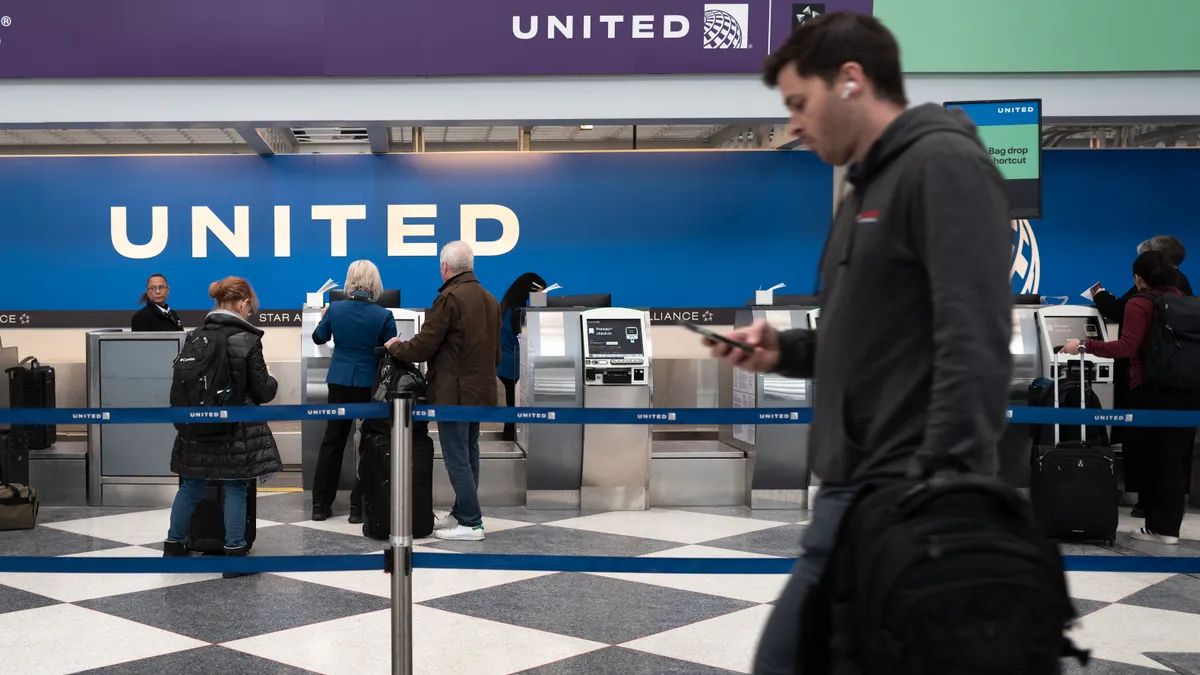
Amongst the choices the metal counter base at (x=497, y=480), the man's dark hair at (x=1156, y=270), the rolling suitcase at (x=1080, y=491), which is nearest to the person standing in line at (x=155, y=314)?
the metal counter base at (x=497, y=480)

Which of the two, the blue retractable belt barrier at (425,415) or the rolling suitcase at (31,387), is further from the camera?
the rolling suitcase at (31,387)

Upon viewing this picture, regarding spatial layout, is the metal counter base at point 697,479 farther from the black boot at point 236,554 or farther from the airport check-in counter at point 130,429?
the airport check-in counter at point 130,429

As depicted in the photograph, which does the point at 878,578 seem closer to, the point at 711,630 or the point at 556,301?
the point at 711,630

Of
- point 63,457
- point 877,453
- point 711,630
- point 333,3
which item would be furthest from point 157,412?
point 333,3

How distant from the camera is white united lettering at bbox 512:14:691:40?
788cm

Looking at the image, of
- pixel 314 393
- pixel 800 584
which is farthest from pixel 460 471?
pixel 800 584

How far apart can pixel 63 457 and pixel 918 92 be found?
651cm

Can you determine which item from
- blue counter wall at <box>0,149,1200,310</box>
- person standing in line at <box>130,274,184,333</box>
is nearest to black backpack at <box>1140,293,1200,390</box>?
blue counter wall at <box>0,149,1200,310</box>

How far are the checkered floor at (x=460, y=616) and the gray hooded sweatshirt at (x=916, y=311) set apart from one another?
8.07 ft

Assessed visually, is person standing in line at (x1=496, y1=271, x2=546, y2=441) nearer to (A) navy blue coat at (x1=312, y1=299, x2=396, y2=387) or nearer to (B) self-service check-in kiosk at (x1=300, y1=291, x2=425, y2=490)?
(B) self-service check-in kiosk at (x1=300, y1=291, x2=425, y2=490)

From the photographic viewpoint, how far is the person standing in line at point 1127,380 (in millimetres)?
6602

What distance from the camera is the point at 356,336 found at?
→ 670 cm

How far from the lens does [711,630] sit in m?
4.41

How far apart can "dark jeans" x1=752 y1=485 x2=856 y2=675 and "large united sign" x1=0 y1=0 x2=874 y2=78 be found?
6.67 metres
